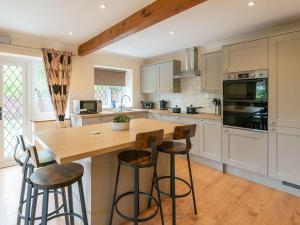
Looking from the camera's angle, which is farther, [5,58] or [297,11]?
[5,58]

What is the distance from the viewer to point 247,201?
2500 millimetres

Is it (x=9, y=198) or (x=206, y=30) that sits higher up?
(x=206, y=30)

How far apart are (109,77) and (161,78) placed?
135cm

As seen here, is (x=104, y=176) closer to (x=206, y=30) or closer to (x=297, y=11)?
(x=206, y=30)

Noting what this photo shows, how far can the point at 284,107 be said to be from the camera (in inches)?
104

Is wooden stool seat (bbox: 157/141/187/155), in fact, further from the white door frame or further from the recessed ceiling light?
the white door frame

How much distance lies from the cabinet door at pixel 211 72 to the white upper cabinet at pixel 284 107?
1007 mm

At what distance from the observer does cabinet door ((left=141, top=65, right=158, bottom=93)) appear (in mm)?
5016

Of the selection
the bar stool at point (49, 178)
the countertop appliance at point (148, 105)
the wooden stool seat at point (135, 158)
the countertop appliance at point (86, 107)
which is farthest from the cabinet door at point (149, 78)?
the bar stool at point (49, 178)

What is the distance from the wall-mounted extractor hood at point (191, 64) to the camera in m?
4.12

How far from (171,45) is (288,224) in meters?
3.54

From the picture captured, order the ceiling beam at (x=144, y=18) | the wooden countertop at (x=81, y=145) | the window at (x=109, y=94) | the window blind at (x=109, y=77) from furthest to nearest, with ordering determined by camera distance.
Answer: the window at (x=109, y=94) < the window blind at (x=109, y=77) < the ceiling beam at (x=144, y=18) < the wooden countertop at (x=81, y=145)

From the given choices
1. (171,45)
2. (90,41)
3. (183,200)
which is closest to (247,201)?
(183,200)

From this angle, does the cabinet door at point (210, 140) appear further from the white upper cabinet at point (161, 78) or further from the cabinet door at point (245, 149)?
the white upper cabinet at point (161, 78)
